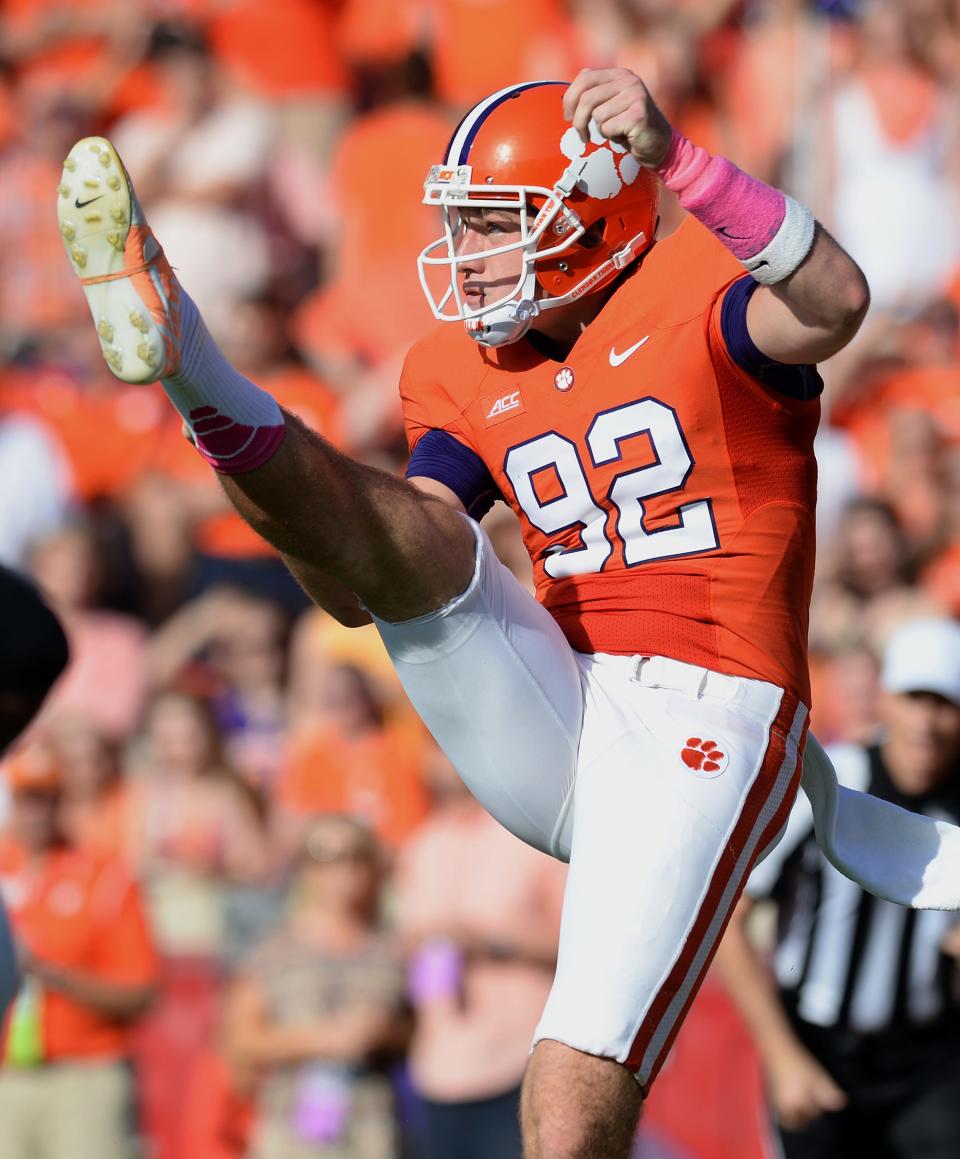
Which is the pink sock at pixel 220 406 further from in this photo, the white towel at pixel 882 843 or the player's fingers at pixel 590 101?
the white towel at pixel 882 843

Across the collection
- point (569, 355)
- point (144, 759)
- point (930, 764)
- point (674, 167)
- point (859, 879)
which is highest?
point (674, 167)

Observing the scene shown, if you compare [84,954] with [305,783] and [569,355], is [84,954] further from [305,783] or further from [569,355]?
[569,355]

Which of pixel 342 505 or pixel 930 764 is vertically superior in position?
pixel 342 505

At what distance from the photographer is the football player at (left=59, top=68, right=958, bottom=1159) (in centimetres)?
321

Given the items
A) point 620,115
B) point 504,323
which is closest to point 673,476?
point 504,323

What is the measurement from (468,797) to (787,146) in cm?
341

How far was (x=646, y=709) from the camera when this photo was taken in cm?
356

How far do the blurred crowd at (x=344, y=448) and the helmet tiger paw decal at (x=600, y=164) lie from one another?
3055mm

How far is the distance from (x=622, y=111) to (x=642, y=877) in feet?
4.20

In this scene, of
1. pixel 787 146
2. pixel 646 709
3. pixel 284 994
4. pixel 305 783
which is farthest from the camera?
pixel 787 146

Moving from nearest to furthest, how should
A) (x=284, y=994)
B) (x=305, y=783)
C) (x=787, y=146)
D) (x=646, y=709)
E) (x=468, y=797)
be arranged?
(x=646, y=709)
(x=284, y=994)
(x=468, y=797)
(x=305, y=783)
(x=787, y=146)

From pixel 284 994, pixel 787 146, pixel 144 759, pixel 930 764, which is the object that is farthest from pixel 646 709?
pixel 787 146

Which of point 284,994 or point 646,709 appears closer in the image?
point 646,709

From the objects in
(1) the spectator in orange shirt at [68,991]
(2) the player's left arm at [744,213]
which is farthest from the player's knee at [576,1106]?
(1) the spectator in orange shirt at [68,991]
